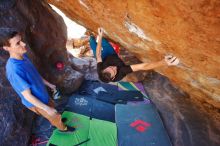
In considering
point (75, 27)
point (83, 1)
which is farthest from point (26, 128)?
point (75, 27)

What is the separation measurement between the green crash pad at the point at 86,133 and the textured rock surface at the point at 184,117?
1337mm

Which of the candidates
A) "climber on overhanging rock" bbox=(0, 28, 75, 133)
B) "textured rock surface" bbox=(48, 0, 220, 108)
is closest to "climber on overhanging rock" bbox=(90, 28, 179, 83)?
"textured rock surface" bbox=(48, 0, 220, 108)

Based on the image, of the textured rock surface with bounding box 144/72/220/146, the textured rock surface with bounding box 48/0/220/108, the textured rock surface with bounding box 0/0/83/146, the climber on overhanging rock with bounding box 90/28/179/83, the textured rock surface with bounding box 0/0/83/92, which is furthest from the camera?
the textured rock surface with bounding box 0/0/83/92

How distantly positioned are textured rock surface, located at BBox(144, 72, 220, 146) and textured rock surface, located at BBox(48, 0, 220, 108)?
1.51 ft

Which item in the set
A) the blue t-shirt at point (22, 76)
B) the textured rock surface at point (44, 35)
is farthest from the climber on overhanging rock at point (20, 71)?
the textured rock surface at point (44, 35)

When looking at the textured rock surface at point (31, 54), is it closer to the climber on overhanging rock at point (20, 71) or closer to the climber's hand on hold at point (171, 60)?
the climber on overhanging rock at point (20, 71)

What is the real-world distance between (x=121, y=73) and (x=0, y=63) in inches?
102

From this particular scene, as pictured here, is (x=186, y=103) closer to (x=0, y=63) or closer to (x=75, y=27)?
(x=0, y=63)

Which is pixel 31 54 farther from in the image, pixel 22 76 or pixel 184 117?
pixel 184 117

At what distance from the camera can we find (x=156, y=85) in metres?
6.60

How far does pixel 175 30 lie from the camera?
2.97m

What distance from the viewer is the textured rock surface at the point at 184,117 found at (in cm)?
466

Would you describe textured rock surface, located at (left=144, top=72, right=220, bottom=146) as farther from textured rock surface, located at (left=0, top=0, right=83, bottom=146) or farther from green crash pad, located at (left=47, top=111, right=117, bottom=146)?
textured rock surface, located at (left=0, top=0, right=83, bottom=146)

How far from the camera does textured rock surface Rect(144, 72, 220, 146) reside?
466 centimetres
